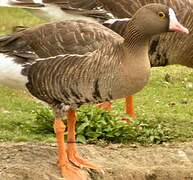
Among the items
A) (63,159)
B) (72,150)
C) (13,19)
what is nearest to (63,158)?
(63,159)

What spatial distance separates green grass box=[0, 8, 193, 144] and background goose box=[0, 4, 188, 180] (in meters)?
1.38

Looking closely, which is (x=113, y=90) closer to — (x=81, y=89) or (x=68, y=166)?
(x=81, y=89)

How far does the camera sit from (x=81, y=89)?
21.9 feet

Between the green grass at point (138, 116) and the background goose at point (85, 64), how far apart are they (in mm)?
1376

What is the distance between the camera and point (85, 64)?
669 cm

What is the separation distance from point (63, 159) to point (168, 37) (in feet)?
9.23

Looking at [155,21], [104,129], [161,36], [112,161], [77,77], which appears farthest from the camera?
[161,36]

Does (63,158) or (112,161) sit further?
(112,161)

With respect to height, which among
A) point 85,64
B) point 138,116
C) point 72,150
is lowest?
point 138,116

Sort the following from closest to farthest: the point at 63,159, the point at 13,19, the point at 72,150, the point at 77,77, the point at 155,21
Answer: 1. the point at 77,77
2. the point at 155,21
3. the point at 63,159
4. the point at 72,150
5. the point at 13,19

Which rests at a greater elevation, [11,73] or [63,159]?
[11,73]

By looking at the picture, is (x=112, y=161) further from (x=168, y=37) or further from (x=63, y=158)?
(x=168, y=37)

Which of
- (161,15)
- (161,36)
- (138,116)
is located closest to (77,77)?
(161,15)

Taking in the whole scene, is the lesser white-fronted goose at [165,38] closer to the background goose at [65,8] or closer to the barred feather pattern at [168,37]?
the barred feather pattern at [168,37]
